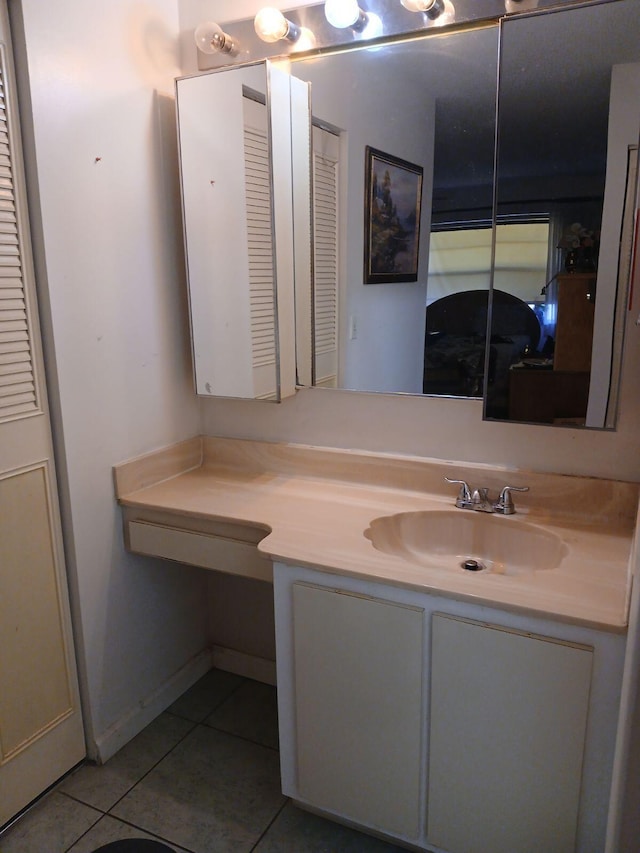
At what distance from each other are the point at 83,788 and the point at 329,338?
140 centimetres

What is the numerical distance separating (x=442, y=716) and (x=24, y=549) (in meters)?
1.05

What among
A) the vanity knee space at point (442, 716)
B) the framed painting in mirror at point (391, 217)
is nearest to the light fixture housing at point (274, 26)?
the framed painting in mirror at point (391, 217)

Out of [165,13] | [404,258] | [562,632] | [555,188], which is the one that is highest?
[165,13]

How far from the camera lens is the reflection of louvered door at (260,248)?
64.0 inches

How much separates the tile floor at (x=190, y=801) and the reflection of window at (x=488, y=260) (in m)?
1.38

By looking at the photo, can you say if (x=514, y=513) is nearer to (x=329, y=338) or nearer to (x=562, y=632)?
(x=562, y=632)

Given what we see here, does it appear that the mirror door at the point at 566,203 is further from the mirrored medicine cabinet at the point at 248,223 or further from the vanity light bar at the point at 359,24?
the mirrored medicine cabinet at the point at 248,223

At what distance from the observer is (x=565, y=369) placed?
138cm

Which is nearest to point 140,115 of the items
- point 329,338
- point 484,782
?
point 329,338

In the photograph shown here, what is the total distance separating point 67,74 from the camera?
56.6 inches

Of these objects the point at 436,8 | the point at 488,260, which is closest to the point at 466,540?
the point at 488,260

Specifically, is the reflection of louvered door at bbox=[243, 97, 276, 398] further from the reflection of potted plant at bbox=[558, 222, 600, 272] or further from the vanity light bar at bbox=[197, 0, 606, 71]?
the reflection of potted plant at bbox=[558, 222, 600, 272]

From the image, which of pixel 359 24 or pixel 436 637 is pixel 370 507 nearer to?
pixel 436 637

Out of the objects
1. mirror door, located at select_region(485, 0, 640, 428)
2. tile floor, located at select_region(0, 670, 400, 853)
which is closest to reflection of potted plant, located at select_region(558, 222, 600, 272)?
mirror door, located at select_region(485, 0, 640, 428)
